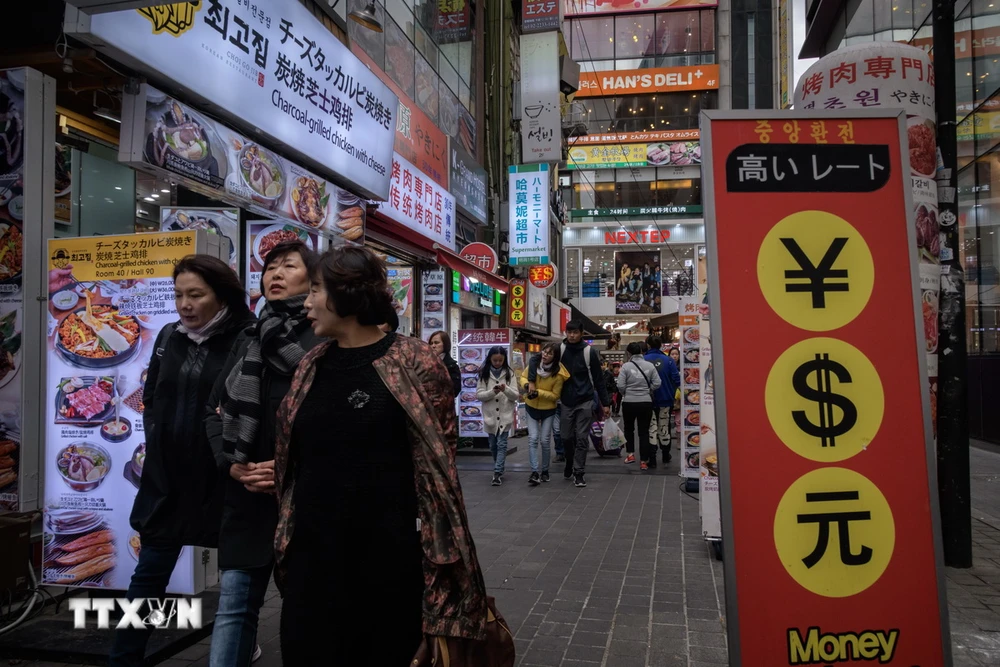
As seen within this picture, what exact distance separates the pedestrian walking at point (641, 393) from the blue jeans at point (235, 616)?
808 cm

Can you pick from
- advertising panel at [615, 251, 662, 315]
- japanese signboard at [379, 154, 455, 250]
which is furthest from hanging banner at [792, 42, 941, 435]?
advertising panel at [615, 251, 662, 315]

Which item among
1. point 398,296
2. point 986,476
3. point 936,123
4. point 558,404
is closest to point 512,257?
point 398,296

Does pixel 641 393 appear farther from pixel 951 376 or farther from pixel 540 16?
pixel 540 16

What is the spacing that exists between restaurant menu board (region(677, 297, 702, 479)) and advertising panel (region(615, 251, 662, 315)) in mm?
34895

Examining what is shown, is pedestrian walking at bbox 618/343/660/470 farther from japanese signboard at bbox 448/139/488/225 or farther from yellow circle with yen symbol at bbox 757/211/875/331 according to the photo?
yellow circle with yen symbol at bbox 757/211/875/331

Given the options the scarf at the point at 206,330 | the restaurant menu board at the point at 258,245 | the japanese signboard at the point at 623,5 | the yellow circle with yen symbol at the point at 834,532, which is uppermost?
the japanese signboard at the point at 623,5

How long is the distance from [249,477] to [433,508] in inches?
31.4

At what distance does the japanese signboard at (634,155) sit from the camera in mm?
43344

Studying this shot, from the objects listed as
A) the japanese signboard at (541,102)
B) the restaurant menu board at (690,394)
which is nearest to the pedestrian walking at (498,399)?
the restaurant menu board at (690,394)

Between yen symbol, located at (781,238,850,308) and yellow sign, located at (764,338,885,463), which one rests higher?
yen symbol, located at (781,238,850,308)

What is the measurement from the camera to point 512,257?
59.6ft

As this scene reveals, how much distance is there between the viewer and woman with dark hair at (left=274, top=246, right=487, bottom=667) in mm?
2195

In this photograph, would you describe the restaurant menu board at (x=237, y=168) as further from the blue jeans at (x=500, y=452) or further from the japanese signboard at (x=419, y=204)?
the blue jeans at (x=500, y=452)

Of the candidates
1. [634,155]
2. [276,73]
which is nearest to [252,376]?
[276,73]
